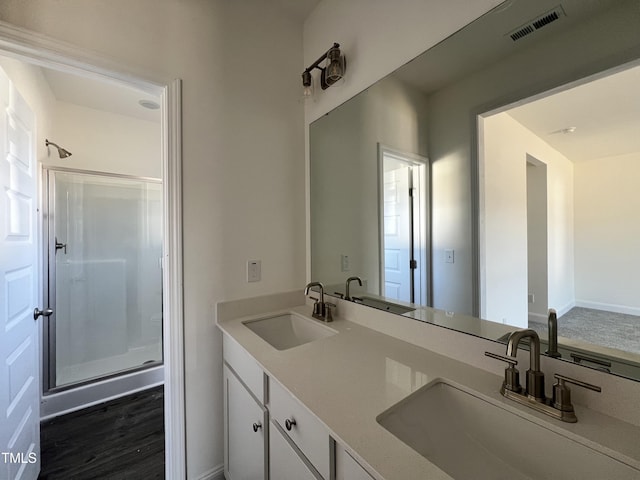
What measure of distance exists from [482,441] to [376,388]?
314mm

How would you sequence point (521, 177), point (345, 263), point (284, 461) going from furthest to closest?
point (345, 263)
point (521, 177)
point (284, 461)

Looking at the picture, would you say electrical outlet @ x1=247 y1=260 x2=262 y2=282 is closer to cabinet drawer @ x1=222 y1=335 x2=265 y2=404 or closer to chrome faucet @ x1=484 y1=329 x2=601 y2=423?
cabinet drawer @ x1=222 y1=335 x2=265 y2=404

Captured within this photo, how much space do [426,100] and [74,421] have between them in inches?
123

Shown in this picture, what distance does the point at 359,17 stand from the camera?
1322 millimetres

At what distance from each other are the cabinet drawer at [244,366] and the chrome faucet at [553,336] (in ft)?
3.07

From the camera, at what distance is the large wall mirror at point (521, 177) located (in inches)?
29.0

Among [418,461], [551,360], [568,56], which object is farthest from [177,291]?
[568,56]

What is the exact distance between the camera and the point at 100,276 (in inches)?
97.1

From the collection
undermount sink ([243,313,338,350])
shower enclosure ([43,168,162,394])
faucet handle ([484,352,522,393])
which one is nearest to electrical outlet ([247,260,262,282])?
undermount sink ([243,313,338,350])

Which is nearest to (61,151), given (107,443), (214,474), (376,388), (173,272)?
(173,272)

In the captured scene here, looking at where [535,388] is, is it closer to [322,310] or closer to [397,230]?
[397,230]

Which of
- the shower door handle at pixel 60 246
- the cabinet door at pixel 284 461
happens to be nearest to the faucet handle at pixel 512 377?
the cabinet door at pixel 284 461

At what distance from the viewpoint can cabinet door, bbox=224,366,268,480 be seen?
3.24ft

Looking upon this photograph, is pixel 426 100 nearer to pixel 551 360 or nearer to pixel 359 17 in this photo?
pixel 359 17
